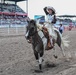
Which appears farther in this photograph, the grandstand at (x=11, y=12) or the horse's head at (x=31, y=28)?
the grandstand at (x=11, y=12)

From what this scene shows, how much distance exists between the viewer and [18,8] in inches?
2704

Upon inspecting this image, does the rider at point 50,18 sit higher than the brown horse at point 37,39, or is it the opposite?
the rider at point 50,18

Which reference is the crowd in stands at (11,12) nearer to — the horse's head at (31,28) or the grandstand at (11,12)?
the grandstand at (11,12)

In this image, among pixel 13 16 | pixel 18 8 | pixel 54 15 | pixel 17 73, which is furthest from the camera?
pixel 18 8

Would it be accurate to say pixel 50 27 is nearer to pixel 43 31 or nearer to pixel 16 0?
pixel 43 31

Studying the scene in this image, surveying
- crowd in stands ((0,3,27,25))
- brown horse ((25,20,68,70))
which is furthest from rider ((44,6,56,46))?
crowd in stands ((0,3,27,25))

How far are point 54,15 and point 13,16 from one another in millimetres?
52769

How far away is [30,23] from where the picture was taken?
7.94 m

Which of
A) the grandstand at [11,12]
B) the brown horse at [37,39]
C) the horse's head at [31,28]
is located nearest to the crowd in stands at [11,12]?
the grandstand at [11,12]

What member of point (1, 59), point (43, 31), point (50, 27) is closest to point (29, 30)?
point (43, 31)

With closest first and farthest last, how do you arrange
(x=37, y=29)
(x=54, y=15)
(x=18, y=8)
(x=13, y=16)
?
(x=37, y=29)
(x=54, y=15)
(x=13, y=16)
(x=18, y=8)

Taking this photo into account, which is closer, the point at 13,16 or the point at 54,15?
the point at 54,15

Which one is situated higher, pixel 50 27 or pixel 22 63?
pixel 50 27

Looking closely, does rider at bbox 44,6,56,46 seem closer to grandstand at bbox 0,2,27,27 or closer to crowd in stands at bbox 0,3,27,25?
grandstand at bbox 0,2,27,27
